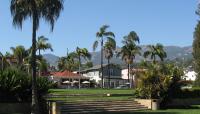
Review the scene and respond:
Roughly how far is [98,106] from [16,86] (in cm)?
Result: 697

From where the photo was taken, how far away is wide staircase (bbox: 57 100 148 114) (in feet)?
112

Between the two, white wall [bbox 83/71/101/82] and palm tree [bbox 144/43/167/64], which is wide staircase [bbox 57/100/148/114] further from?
white wall [bbox 83/71/101/82]

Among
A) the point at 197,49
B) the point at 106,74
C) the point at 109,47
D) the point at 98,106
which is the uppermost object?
the point at 109,47

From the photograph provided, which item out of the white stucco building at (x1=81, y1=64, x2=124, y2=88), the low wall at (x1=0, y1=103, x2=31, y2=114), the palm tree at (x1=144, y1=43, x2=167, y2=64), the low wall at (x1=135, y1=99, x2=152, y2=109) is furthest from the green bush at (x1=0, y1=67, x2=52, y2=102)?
the white stucco building at (x1=81, y1=64, x2=124, y2=88)

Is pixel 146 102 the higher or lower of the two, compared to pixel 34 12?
lower

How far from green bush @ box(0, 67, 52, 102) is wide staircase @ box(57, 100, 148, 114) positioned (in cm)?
188

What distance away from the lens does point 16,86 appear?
33.2m

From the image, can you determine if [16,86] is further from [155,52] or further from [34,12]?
[155,52]

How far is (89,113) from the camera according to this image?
1346 inches

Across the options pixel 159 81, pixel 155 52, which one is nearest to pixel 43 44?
pixel 155 52

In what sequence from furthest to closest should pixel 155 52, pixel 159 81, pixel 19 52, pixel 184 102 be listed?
pixel 155 52, pixel 19 52, pixel 184 102, pixel 159 81

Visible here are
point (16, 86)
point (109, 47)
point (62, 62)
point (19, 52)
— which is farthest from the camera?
point (62, 62)

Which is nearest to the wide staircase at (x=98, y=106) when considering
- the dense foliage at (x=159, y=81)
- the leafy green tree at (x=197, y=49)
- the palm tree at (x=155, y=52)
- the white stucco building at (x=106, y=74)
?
the dense foliage at (x=159, y=81)

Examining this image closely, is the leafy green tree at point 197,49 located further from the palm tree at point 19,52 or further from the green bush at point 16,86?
the palm tree at point 19,52
